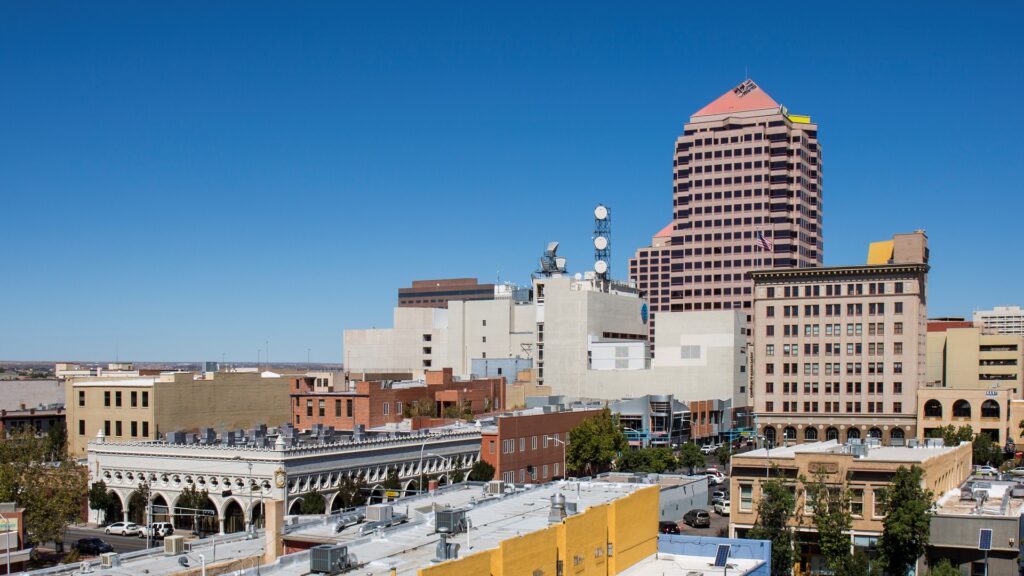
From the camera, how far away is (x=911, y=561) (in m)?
56.2

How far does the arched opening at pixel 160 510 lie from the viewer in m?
85.4

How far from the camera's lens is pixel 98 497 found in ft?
285

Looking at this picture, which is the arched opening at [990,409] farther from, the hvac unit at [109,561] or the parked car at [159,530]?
the hvac unit at [109,561]

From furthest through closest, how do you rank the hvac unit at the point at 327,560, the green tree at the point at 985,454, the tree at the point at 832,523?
1. the green tree at the point at 985,454
2. the tree at the point at 832,523
3. the hvac unit at the point at 327,560

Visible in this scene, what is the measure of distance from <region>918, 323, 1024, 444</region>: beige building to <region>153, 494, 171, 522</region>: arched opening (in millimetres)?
106401

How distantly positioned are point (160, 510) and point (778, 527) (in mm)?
54058

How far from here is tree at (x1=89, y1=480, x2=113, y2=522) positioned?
8675 cm

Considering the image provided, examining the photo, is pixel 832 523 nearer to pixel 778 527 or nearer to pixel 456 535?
pixel 778 527

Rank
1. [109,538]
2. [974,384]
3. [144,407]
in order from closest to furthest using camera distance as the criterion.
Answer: [109,538]
[144,407]
[974,384]

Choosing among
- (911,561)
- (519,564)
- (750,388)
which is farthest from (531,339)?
(519,564)

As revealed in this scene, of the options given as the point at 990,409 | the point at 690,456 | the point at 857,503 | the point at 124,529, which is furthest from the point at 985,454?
the point at 124,529

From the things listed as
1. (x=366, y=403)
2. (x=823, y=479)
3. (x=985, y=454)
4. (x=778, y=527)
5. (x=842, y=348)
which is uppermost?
(x=842, y=348)

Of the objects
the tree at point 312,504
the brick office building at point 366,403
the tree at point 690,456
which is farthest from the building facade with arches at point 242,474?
the tree at point 690,456

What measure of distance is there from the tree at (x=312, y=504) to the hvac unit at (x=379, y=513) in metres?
30.0
